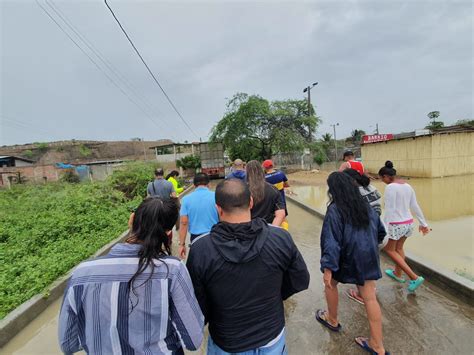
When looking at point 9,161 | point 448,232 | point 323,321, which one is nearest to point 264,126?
point 448,232

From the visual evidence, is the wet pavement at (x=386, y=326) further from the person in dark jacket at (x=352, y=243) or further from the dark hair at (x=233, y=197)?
the dark hair at (x=233, y=197)

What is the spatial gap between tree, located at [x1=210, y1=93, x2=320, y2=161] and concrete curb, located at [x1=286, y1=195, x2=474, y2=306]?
17.9 m

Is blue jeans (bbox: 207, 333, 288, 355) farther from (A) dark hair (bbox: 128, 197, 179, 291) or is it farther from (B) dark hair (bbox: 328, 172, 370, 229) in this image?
(B) dark hair (bbox: 328, 172, 370, 229)

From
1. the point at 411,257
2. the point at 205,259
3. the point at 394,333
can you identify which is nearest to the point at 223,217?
the point at 205,259

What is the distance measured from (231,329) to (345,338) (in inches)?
71.6

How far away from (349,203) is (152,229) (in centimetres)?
167

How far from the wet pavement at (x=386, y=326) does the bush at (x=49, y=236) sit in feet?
2.25

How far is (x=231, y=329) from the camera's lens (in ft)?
4.89

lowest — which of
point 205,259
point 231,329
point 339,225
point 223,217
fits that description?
point 231,329

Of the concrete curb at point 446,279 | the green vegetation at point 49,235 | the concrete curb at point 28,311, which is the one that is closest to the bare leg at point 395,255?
the concrete curb at point 446,279

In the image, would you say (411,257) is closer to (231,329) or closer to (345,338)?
(345,338)

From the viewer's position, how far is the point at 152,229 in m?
1.37

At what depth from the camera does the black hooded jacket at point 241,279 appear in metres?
1.41

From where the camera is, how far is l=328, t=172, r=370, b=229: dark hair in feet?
7.48
